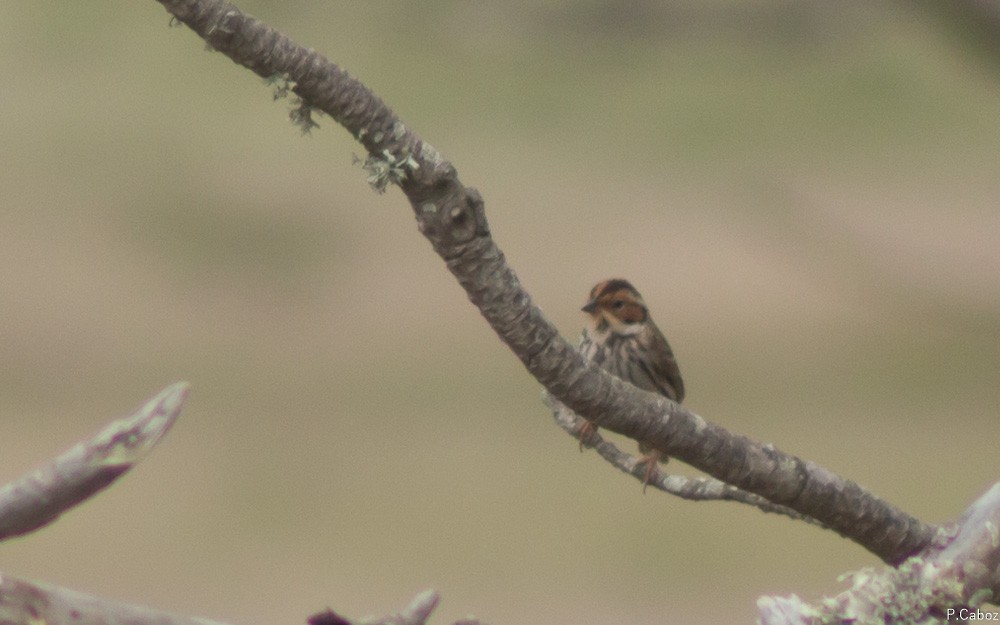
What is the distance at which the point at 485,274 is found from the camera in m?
0.51

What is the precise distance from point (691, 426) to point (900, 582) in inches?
4.4

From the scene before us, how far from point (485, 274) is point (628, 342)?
767mm

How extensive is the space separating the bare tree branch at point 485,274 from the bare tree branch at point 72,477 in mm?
259

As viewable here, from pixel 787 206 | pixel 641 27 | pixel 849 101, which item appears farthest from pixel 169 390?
pixel 849 101

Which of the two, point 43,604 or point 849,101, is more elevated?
point 849,101

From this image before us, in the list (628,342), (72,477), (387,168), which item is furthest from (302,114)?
(628,342)

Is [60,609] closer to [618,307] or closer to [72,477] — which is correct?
[72,477]

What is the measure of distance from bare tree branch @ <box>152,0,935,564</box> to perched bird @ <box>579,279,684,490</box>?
628 mm

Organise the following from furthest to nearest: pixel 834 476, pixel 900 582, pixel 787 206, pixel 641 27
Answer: pixel 641 27 < pixel 787 206 < pixel 834 476 < pixel 900 582

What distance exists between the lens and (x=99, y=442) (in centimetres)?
23

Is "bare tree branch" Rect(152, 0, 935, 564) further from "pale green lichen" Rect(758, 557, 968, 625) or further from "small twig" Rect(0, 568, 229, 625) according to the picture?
"small twig" Rect(0, 568, 229, 625)

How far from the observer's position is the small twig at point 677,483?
71cm

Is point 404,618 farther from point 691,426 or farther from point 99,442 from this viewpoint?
point 691,426

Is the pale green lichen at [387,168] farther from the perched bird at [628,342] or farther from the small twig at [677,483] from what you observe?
the perched bird at [628,342]
